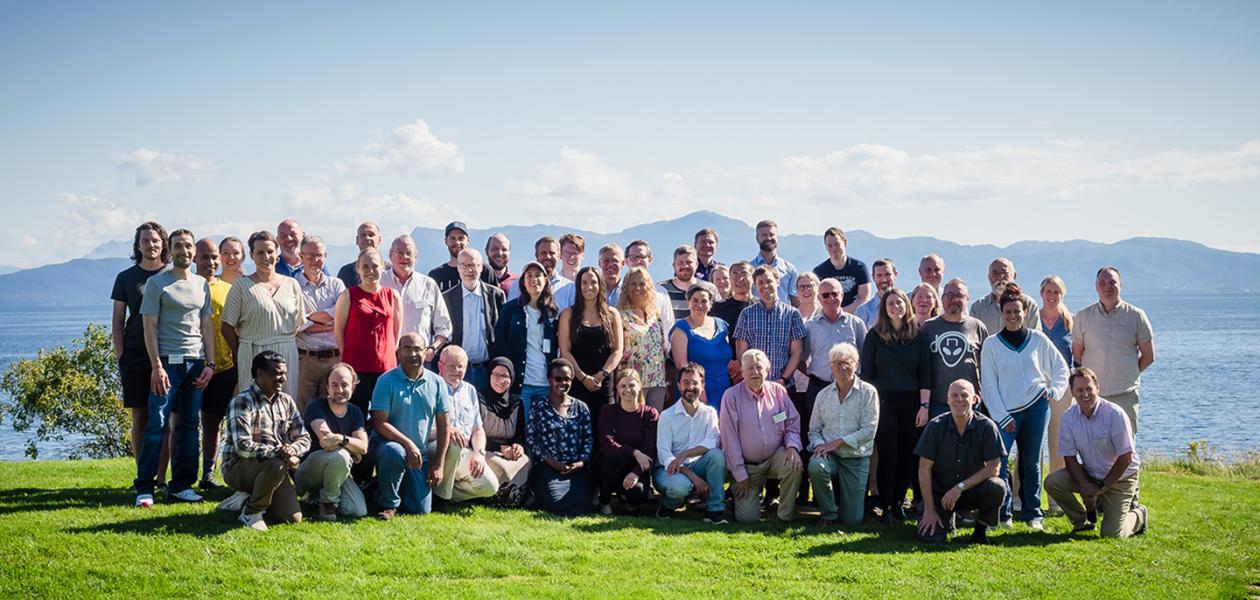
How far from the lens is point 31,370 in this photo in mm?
24000

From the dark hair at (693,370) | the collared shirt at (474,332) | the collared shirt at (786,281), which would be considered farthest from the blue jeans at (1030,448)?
the collared shirt at (474,332)

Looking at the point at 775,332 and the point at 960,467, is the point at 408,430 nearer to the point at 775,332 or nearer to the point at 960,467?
the point at 775,332

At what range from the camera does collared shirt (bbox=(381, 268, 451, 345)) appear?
30.1ft

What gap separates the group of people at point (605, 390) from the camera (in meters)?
8.18

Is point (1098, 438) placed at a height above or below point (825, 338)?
below

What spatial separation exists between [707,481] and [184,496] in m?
4.67

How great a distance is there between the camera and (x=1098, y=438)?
845 cm

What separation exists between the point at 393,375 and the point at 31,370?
20.4m

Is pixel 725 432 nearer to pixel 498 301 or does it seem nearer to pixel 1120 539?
pixel 498 301

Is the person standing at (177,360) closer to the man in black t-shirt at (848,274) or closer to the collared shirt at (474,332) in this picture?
the collared shirt at (474,332)

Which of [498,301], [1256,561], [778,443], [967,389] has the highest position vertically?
[498,301]

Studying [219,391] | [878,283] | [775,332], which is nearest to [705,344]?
[775,332]

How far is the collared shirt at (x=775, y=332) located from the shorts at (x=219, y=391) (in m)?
4.88

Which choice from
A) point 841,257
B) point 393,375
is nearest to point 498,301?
point 393,375
